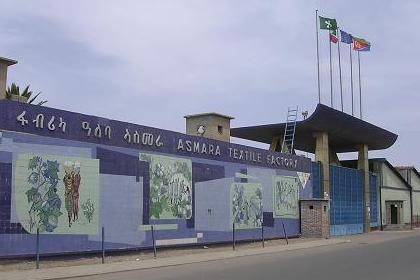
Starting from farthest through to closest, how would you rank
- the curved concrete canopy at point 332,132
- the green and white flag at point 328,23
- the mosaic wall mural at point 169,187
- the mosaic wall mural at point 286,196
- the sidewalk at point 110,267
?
1. the green and white flag at point 328,23
2. the curved concrete canopy at point 332,132
3. the mosaic wall mural at point 286,196
4. the mosaic wall mural at point 169,187
5. the sidewalk at point 110,267

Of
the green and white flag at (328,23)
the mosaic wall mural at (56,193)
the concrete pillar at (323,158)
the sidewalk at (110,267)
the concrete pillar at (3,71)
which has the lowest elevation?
the sidewalk at (110,267)

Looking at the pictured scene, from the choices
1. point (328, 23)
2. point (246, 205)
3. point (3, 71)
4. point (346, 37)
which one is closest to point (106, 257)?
point (3, 71)

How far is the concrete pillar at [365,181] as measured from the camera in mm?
45719

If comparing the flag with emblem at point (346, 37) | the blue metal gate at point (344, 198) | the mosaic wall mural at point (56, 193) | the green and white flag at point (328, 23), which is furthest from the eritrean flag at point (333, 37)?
the mosaic wall mural at point (56, 193)

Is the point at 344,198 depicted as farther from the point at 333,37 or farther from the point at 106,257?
the point at 106,257

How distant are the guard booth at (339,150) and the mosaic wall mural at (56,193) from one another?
1979 cm

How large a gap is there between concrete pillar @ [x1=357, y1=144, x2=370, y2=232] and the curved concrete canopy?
0.67 m

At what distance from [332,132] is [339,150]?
904 centimetres

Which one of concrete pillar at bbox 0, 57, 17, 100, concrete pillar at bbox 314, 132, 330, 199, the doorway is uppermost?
concrete pillar at bbox 0, 57, 17, 100

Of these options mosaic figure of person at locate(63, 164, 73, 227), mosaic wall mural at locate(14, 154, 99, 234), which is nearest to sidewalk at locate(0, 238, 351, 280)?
mosaic wall mural at locate(14, 154, 99, 234)

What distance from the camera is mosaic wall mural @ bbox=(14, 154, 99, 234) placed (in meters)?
18.2

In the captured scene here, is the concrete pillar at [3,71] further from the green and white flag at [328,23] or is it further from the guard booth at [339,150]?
the green and white flag at [328,23]

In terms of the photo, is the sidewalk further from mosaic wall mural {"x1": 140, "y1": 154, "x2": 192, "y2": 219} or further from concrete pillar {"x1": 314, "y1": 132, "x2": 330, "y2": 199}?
concrete pillar {"x1": 314, "y1": 132, "x2": 330, "y2": 199}

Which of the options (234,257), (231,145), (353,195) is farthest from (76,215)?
(353,195)
